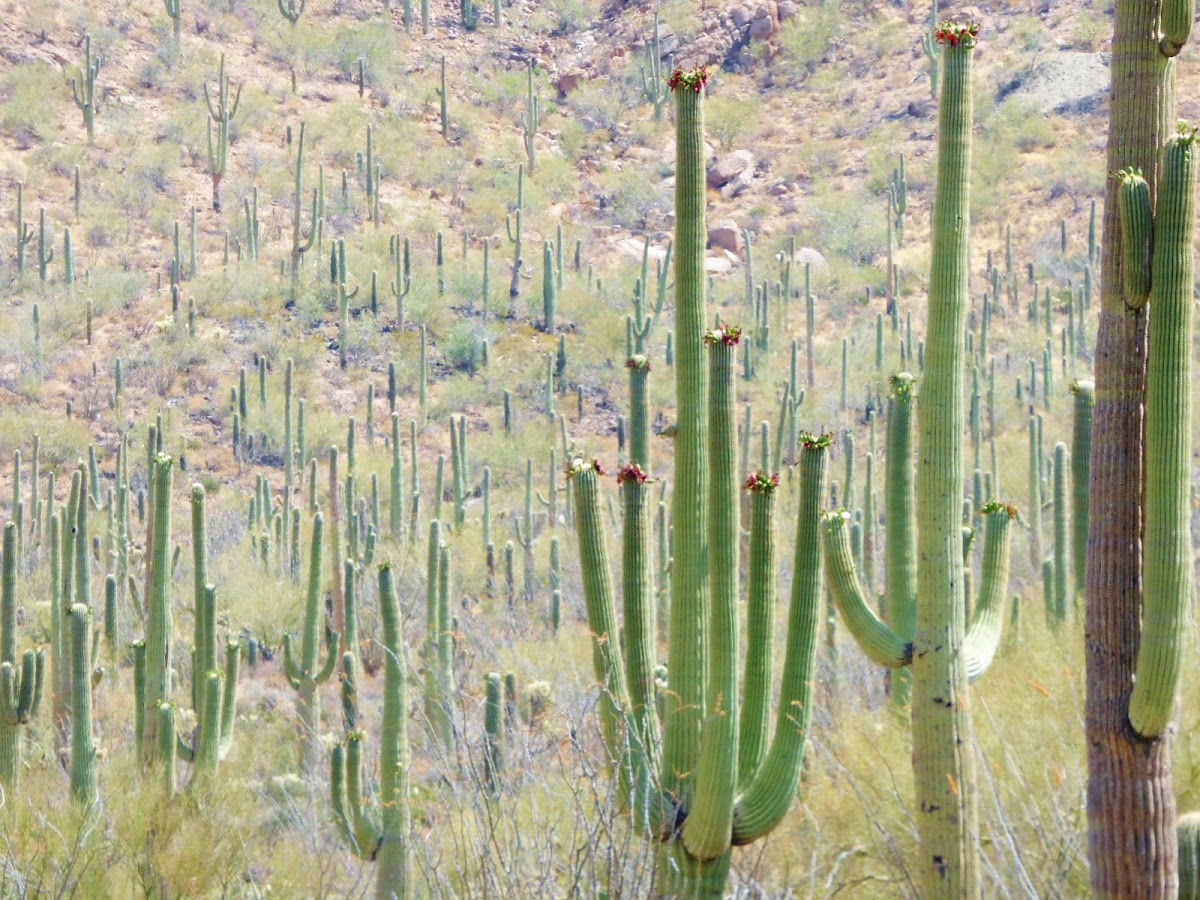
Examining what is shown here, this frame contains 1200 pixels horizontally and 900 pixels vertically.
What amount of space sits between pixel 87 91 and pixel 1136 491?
3728 centimetres

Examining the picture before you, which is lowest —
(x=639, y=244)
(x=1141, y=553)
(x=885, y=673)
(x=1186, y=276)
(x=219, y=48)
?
(x=885, y=673)

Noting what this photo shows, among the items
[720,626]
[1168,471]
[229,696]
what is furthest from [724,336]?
[229,696]

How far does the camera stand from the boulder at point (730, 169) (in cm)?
4519

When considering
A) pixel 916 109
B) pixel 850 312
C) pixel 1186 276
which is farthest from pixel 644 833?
pixel 916 109

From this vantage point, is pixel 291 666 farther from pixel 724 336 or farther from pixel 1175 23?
pixel 1175 23

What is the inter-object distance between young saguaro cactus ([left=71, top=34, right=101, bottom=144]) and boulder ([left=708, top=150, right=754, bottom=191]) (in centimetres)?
1810

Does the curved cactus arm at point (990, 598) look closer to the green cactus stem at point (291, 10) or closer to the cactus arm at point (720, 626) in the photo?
the cactus arm at point (720, 626)

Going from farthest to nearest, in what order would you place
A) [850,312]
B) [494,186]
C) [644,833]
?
[494,186] < [850,312] < [644,833]

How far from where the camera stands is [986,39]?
4931 cm

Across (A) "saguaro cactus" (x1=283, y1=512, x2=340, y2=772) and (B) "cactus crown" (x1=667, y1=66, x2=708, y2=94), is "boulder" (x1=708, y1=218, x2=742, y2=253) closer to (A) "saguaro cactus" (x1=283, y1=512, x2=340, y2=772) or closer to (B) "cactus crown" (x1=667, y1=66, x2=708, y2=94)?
(A) "saguaro cactus" (x1=283, y1=512, x2=340, y2=772)

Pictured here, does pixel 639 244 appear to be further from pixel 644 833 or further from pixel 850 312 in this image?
pixel 644 833

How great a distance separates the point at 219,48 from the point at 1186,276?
45292 millimetres

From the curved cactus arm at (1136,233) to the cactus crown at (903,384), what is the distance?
1.72m

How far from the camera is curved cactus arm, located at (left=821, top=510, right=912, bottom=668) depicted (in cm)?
538
